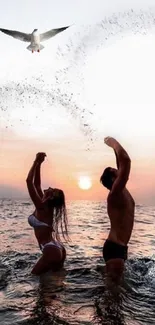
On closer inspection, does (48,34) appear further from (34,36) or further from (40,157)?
(40,157)

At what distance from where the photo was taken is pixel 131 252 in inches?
511

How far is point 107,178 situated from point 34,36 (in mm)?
12024

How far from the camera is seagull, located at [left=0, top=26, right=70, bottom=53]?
17438 mm

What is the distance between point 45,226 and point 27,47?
446 inches

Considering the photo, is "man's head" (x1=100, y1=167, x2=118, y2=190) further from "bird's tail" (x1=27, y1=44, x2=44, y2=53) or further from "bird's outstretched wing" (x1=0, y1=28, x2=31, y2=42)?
"bird's outstretched wing" (x1=0, y1=28, x2=31, y2=42)

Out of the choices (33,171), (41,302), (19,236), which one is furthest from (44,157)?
(19,236)

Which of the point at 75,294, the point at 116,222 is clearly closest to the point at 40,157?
the point at 116,222

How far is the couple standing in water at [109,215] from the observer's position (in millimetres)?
7148

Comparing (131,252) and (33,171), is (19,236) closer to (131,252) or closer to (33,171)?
(131,252)

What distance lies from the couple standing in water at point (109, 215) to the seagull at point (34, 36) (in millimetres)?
9801

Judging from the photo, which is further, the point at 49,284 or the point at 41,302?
the point at 49,284

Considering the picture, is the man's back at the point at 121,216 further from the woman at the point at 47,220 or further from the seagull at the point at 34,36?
the seagull at the point at 34,36

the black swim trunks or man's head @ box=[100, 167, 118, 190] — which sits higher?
man's head @ box=[100, 167, 118, 190]

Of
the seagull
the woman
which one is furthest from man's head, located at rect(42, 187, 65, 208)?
the seagull
